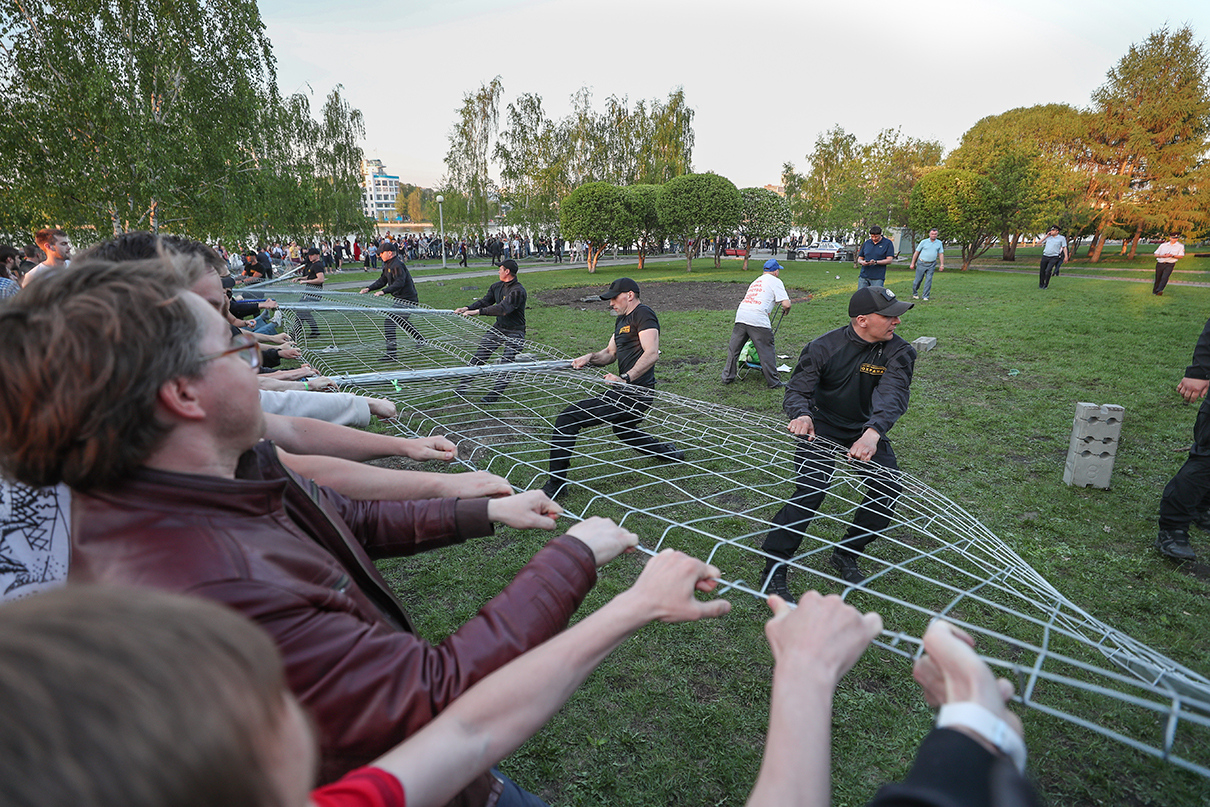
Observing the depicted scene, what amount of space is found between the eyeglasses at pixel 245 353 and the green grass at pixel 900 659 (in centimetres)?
175

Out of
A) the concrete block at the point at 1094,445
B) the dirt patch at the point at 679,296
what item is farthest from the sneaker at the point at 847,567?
the dirt patch at the point at 679,296

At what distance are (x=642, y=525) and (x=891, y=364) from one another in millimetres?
1695

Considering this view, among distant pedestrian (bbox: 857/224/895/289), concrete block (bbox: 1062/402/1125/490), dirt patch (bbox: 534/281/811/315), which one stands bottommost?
concrete block (bbox: 1062/402/1125/490)

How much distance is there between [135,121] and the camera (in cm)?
903

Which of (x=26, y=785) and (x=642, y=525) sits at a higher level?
(x=26, y=785)

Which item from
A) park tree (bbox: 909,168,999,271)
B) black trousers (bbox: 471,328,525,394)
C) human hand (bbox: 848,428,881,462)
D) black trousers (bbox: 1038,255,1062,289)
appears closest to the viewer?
human hand (bbox: 848,428,881,462)

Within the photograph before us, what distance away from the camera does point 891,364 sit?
3006mm

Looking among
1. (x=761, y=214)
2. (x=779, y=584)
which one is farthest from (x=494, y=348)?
(x=761, y=214)

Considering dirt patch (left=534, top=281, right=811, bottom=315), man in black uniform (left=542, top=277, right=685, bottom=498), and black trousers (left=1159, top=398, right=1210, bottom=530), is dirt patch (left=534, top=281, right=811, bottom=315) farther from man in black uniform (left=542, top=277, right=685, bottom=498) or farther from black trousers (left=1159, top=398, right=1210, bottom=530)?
black trousers (left=1159, top=398, right=1210, bottom=530)

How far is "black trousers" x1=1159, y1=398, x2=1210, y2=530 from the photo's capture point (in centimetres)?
308

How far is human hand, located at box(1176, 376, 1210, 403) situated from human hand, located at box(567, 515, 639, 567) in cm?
358

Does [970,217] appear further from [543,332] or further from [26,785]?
[26,785]

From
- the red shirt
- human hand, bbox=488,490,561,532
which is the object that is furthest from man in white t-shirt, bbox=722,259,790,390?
the red shirt

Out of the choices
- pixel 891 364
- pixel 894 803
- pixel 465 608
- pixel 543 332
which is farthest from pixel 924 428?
pixel 543 332
